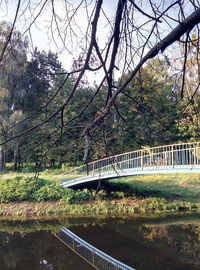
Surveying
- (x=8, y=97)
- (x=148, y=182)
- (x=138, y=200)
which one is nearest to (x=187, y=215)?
(x=138, y=200)

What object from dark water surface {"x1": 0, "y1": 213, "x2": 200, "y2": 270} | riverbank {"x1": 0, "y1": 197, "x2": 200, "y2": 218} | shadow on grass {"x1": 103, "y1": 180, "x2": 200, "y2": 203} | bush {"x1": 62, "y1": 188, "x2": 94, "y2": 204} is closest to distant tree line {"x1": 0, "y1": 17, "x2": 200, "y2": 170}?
dark water surface {"x1": 0, "y1": 213, "x2": 200, "y2": 270}

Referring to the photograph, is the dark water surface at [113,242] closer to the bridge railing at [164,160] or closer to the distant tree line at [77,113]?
the bridge railing at [164,160]

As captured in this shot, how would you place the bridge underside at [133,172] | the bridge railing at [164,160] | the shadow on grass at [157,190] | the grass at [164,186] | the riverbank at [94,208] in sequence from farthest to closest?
the grass at [164,186] < the shadow on grass at [157,190] < the riverbank at [94,208] < the bridge railing at [164,160] < the bridge underside at [133,172]

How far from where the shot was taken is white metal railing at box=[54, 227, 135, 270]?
7.68 metres

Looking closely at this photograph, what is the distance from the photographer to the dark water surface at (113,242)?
8.31 m

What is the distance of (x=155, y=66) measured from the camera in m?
1.78

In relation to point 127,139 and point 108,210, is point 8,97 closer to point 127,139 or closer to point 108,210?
point 127,139

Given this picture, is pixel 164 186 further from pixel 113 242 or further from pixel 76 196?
pixel 113 242

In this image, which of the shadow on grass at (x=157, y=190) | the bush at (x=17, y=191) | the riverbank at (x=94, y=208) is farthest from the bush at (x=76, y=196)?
the bush at (x=17, y=191)

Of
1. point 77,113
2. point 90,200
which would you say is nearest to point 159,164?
point 90,200

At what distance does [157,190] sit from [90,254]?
7942 millimetres

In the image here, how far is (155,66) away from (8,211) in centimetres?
1354

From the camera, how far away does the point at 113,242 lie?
33.0 feet

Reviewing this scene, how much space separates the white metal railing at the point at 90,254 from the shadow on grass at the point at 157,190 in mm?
5030
